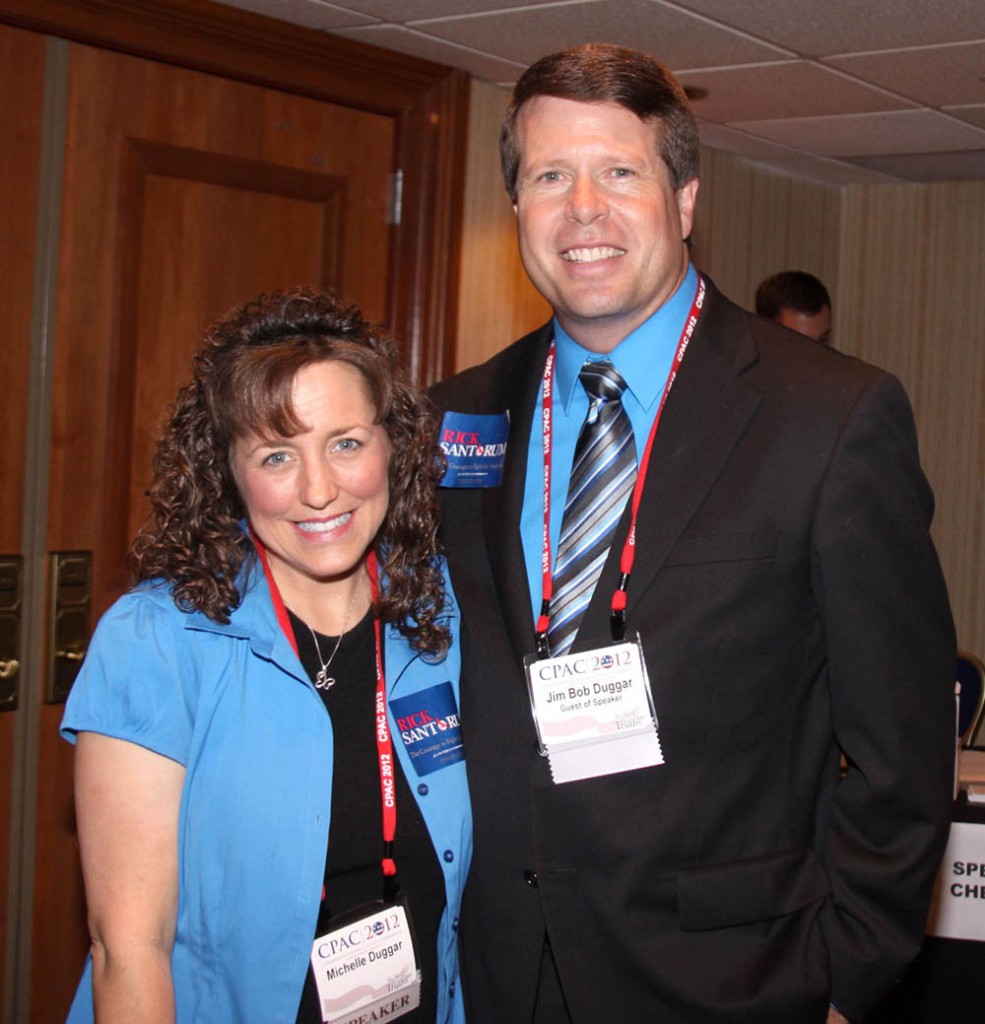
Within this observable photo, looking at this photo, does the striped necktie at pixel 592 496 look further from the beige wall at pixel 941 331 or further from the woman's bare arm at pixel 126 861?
the beige wall at pixel 941 331

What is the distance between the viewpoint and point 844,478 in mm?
1760

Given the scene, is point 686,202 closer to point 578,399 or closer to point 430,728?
point 578,399

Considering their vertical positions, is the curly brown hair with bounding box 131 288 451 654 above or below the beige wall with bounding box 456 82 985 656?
below

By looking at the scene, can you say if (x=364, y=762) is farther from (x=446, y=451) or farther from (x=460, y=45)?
(x=460, y=45)

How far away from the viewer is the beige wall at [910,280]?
545 cm

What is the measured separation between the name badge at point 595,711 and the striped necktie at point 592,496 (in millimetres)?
58

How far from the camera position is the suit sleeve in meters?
1.76

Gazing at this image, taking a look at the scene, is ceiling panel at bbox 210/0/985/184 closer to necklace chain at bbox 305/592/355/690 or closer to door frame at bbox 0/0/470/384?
door frame at bbox 0/0/470/384

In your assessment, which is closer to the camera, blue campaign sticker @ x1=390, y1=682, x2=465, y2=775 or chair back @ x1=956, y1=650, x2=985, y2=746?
blue campaign sticker @ x1=390, y1=682, x2=465, y2=775

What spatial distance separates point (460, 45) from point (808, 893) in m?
2.68

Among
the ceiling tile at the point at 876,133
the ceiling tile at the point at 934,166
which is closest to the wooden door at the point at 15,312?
the ceiling tile at the point at 876,133

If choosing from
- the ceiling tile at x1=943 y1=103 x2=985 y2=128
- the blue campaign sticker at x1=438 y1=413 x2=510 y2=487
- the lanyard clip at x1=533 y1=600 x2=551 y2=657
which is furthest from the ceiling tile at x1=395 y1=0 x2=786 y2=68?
the lanyard clip at x1=533 y1=600 x2=551 y2=657

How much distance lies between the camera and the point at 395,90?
3.86m

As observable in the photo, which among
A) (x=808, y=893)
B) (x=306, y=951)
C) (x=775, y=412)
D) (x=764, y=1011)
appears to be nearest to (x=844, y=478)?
(x=775, y=412)
